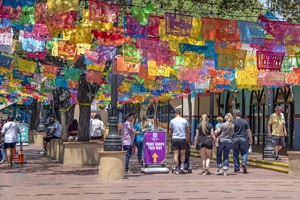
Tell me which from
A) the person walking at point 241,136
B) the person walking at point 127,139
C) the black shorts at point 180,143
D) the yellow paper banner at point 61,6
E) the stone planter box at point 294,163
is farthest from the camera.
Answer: the person walking at point 127,139

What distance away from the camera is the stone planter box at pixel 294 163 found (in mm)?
17172

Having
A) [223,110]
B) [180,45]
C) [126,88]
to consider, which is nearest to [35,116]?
[223,110]

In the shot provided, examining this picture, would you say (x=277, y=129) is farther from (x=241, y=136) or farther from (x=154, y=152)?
(x=154, y=152)

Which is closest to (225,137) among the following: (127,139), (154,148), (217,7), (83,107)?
(154,148)

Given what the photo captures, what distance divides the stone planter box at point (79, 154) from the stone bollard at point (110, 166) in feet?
16.5

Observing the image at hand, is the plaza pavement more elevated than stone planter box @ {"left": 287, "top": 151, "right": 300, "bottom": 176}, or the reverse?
stone planter box @ {"left": 287, "top": 151, "right": 300, "bottom": 176}

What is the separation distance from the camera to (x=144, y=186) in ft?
47.9

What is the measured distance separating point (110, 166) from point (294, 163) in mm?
5428

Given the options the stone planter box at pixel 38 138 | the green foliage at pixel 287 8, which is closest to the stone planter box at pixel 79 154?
the green foliage at pixel 287 8

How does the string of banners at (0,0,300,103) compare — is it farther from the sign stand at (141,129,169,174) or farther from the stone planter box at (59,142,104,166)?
the stone planter box at (59,142,104,166)

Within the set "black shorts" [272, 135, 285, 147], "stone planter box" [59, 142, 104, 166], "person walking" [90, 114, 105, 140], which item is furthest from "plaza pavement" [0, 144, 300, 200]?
"person walking" [90, 114, 105, 140]

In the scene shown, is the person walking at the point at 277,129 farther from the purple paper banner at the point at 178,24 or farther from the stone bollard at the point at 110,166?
the stone bollard at the point at 110,166

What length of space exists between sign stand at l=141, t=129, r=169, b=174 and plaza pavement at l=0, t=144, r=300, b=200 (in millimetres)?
397

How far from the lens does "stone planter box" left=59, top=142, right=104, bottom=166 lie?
2091 cm
